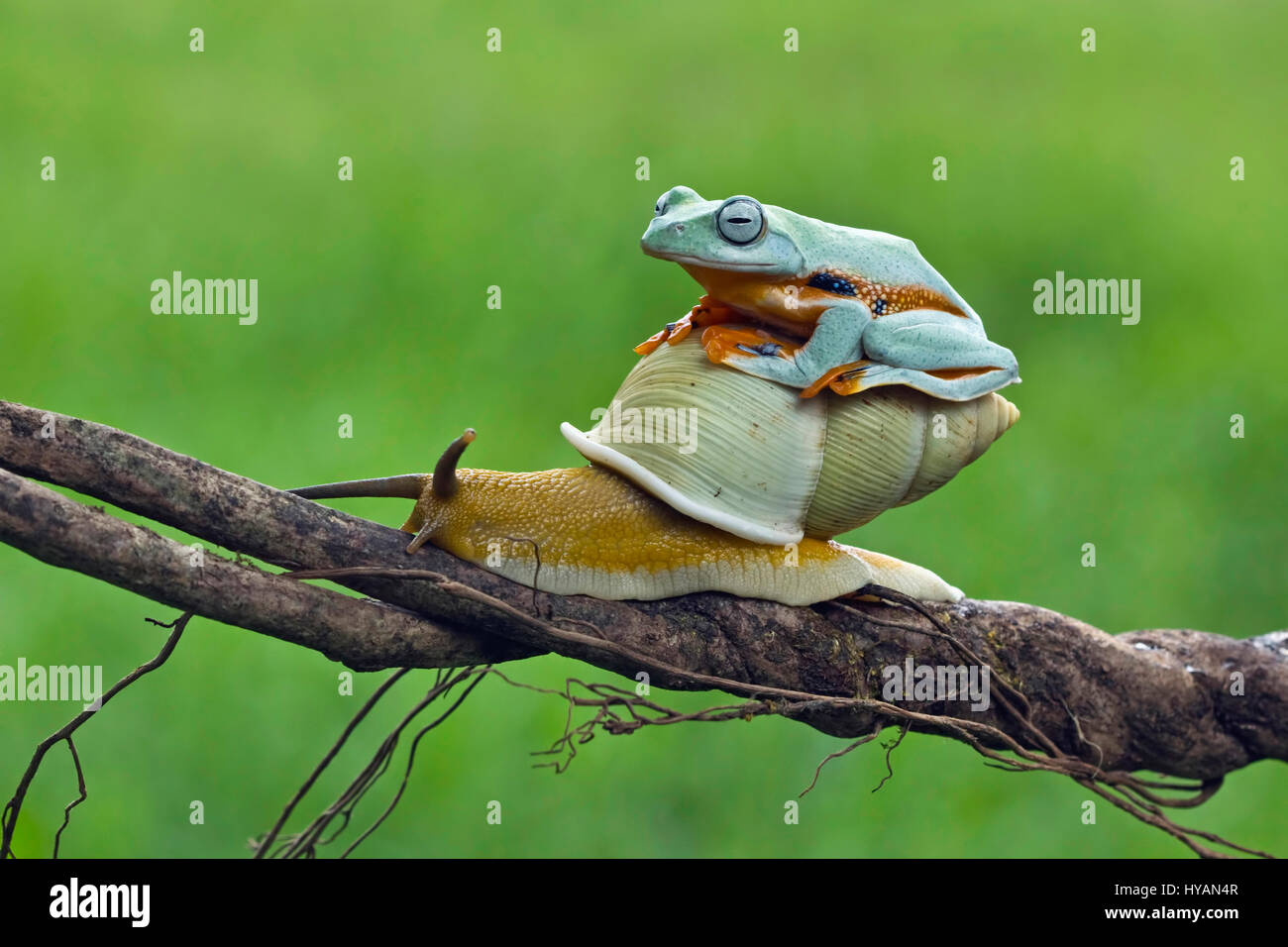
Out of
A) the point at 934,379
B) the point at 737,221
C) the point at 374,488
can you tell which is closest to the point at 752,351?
the point at 737,221

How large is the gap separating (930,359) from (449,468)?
1.02 m

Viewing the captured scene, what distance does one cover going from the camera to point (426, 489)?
2441mm

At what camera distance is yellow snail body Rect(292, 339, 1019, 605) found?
2420mm

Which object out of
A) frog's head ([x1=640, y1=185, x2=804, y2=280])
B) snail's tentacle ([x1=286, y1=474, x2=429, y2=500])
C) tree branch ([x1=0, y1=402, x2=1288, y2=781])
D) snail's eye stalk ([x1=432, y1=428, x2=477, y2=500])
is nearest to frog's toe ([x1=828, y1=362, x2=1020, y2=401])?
frog's head ([x1=640, y1=185, x2=804, y2=280])

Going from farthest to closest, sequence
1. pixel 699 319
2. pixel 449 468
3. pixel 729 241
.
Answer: pixel 699 319
pixel 729 241
pixel 449 468

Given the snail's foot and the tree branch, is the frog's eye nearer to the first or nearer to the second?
the snail's foot

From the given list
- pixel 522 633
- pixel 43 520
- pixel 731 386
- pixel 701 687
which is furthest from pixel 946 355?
pixel 43 520

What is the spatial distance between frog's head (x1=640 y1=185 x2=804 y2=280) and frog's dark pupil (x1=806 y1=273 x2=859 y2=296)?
0.17ft

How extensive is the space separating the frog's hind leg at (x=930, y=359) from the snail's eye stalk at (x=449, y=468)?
30.1 inches

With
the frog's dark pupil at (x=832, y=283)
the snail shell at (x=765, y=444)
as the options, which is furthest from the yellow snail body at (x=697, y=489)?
the frog's dark pupil at (x=832, y=283)

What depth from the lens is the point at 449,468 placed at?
2.33m

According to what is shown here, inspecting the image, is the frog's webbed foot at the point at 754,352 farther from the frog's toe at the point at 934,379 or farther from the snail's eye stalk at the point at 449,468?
the snail's eye stalk at the point at 449,468

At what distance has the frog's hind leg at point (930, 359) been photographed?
8.16 ft

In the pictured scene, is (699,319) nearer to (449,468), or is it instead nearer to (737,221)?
(737,221)
